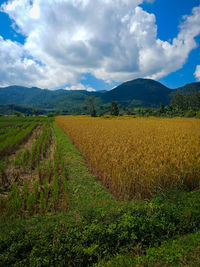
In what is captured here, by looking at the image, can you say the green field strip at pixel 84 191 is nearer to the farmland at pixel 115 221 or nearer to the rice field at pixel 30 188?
the farmland at pixel 115 221

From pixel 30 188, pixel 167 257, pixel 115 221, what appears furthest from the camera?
pixel 30 188

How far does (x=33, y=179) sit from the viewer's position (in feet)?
20.9

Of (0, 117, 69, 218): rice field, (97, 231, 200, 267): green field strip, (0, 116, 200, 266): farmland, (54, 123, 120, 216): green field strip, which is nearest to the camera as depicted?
(97, 231, 200, 267): green field strip

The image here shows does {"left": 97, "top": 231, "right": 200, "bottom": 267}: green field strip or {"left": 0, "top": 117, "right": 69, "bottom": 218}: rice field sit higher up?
{"left": 97, "top": 231, "right": 200, "bottom": 267}: green field strip

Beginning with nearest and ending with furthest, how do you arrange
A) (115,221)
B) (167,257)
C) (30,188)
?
(167,257), (115,221), (30,188)

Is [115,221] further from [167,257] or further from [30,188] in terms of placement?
[30,188]

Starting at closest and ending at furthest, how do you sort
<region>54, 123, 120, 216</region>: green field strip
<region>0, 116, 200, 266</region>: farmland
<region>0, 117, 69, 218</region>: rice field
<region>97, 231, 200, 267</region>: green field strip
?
1. <region>97, 231, 200, 267</region>: green field strip
2. <region>0, 116, 200, 266</region>: farmland
3. <region>54, 123, 120, 216</region>: green field strip
4. <region>0, 117, 69, 218</region>: rice field

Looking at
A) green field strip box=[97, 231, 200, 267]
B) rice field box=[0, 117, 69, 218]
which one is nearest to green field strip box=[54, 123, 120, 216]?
rice field box=[0, 117, 69, 218]

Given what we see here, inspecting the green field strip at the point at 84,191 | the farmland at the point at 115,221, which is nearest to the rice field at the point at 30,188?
the farmland at the point at 115,221

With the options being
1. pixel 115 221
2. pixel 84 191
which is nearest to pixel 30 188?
pixel 84 191

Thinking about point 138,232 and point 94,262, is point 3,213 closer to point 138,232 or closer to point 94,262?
point 94,262

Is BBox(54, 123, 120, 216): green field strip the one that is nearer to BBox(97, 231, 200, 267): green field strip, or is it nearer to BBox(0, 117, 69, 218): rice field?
BBox(0, 117, 69, 218): rice field

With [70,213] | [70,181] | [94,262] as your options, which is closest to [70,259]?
[94,262]

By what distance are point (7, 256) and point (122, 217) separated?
2.46m
